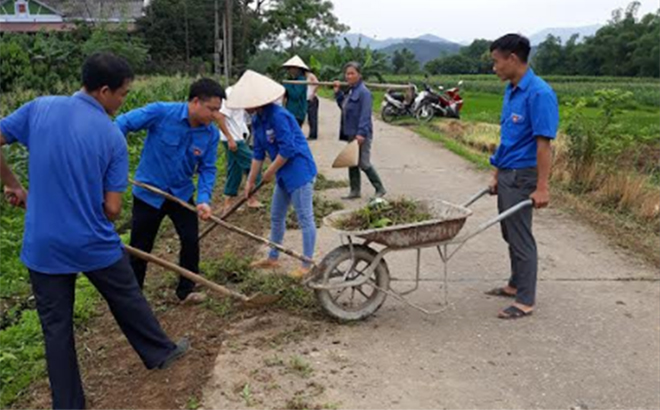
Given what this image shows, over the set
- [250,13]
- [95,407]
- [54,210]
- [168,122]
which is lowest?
[95,407]

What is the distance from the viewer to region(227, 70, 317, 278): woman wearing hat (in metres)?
4.76

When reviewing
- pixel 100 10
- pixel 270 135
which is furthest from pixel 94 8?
pixel 270 135

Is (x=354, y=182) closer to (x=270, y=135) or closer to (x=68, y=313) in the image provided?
(x=270, y=135)

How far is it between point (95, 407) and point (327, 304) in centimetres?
160

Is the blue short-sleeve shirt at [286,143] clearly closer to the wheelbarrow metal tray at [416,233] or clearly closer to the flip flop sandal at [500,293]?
the wheelbarrow metal tray at [416,233]

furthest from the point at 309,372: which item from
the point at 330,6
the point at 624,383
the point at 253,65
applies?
the point at 330,6

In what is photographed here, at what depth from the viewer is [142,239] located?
438 centimetres

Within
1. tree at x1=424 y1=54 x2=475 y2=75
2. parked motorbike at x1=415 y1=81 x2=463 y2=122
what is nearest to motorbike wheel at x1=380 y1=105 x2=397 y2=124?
parked motorbike at x1=415 y1=81 x2=463 y2=122

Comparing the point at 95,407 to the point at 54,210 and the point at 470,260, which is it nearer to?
the point at 54,210

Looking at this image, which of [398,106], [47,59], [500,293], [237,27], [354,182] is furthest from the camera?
[237,27]

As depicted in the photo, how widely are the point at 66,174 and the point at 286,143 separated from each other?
2102 mm

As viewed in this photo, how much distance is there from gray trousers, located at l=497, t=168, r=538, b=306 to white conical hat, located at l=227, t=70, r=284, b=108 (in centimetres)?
176

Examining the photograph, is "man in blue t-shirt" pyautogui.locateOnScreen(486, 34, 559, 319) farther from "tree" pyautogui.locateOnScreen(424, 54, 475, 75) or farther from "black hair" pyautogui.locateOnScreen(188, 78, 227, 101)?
"tree" pyautogui.locateOnScreen(424, 54, 475, 75)

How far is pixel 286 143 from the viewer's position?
188 inches
